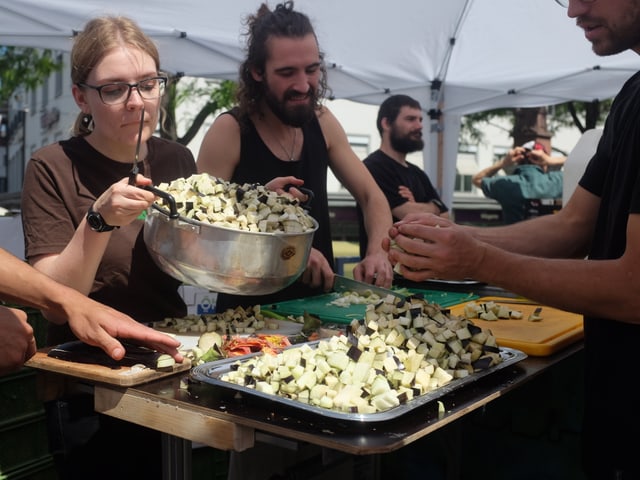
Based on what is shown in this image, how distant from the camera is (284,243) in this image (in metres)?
1.94

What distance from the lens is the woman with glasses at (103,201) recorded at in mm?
1926

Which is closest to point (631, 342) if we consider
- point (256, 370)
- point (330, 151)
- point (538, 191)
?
point (256, 370)

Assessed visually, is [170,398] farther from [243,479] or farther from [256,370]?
[243,479]

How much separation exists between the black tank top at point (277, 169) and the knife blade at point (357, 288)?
0.16 m

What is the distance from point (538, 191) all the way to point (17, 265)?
5752 mm

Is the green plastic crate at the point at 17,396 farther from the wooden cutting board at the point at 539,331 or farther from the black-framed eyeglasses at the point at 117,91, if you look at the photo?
the wooden cutting board at the point at 539,331

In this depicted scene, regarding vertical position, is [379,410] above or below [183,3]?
below

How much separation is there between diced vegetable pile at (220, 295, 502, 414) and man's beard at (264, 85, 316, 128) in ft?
4.32

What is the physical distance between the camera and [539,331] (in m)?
2.21

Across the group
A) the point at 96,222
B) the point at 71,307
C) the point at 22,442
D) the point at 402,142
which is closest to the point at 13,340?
the point at 71,307

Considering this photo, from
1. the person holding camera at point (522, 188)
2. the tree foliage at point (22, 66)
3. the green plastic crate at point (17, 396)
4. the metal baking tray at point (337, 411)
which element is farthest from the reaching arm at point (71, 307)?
the tree foliage at point (22, 66)

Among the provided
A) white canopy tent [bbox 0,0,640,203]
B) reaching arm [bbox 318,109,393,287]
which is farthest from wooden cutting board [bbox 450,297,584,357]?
white canopy tent [bbox 0,0,640,203]

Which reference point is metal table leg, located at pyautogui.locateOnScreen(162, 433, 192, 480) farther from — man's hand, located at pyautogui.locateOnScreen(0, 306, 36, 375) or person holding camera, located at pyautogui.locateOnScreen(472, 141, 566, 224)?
Result: person holding camera, located at pyautogui.locateOnScreen(472, 141, 566, 224)

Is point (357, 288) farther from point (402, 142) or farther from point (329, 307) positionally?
point (402, 142)
